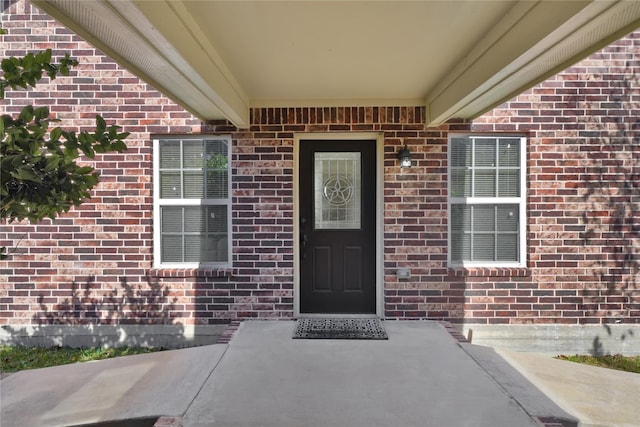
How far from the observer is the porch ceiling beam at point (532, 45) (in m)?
2.08

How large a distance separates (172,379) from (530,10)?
10.6ft

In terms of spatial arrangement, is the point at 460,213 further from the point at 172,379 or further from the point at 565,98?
the point at 172,379

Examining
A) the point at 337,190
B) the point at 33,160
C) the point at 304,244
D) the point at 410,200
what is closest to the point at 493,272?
the point at 410,200

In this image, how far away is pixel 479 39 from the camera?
2887 mm

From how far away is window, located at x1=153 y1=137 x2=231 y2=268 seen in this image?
4617 mm

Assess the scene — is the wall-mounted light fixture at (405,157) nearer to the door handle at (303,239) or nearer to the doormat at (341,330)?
the door handle at (303,239)

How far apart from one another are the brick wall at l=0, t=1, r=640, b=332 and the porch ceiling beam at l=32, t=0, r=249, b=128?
124 cm

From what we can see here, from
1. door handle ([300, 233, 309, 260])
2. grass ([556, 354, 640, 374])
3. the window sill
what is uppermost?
door handle ([300, 233, 309, 260])

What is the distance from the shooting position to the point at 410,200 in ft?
14.8

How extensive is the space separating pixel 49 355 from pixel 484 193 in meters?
5.18

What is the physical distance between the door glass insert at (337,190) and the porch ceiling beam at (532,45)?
52.7 inches

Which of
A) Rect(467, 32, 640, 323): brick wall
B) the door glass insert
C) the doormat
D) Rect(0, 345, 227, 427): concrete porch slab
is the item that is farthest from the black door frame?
Rect(0, 345, 227, 427): concrete porch slab

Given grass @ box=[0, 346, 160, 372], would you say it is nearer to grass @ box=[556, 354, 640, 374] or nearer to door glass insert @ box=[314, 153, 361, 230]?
door glass insert @ box=[314, 153, 361, 230]

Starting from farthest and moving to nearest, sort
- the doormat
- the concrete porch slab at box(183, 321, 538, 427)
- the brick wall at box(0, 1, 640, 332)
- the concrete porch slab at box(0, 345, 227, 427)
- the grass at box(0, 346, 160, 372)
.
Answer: the brick wall at box(0, 1, 640, 332)
the grass at box(0, 346, 160, 372)
the doormat
the concrete porch slab at box(0, 345, 227, 427)
the concrete porch slab at box(183, 321, 538, 427)
